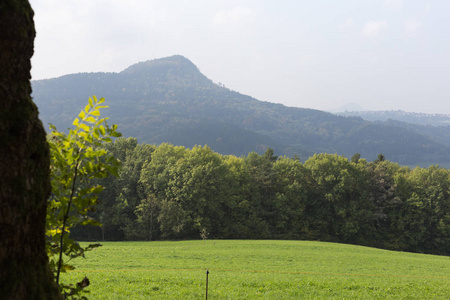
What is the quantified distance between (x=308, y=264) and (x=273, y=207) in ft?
100

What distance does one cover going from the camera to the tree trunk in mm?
2119

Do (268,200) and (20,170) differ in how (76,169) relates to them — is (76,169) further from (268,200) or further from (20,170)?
(268,200)

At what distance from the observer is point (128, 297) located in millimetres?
12398

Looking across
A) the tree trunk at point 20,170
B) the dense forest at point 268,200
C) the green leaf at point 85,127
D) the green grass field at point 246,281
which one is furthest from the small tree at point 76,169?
the dense forest at point 268,200

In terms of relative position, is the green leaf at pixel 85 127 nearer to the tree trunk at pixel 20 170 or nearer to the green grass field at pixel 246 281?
the tree trunk at pixel 20 170

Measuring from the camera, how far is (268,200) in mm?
58188

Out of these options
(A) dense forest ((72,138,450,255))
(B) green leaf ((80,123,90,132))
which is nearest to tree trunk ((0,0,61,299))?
(B) green leaf ((80,123,90,132))

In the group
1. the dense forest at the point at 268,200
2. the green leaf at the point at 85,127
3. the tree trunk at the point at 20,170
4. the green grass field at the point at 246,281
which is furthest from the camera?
the dense forest at the point at 268,200

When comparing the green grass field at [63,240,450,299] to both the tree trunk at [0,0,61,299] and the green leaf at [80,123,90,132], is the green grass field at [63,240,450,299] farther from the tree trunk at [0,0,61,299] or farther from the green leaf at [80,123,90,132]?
the green leaf at [80,123,90,132]

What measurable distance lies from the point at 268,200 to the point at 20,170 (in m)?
57.4

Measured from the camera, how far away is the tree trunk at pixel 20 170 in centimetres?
212

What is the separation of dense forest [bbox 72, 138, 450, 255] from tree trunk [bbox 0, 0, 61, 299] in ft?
153

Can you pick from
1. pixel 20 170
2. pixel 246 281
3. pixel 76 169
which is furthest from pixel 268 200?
pixel 20 170

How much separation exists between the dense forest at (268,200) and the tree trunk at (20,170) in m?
46.6
